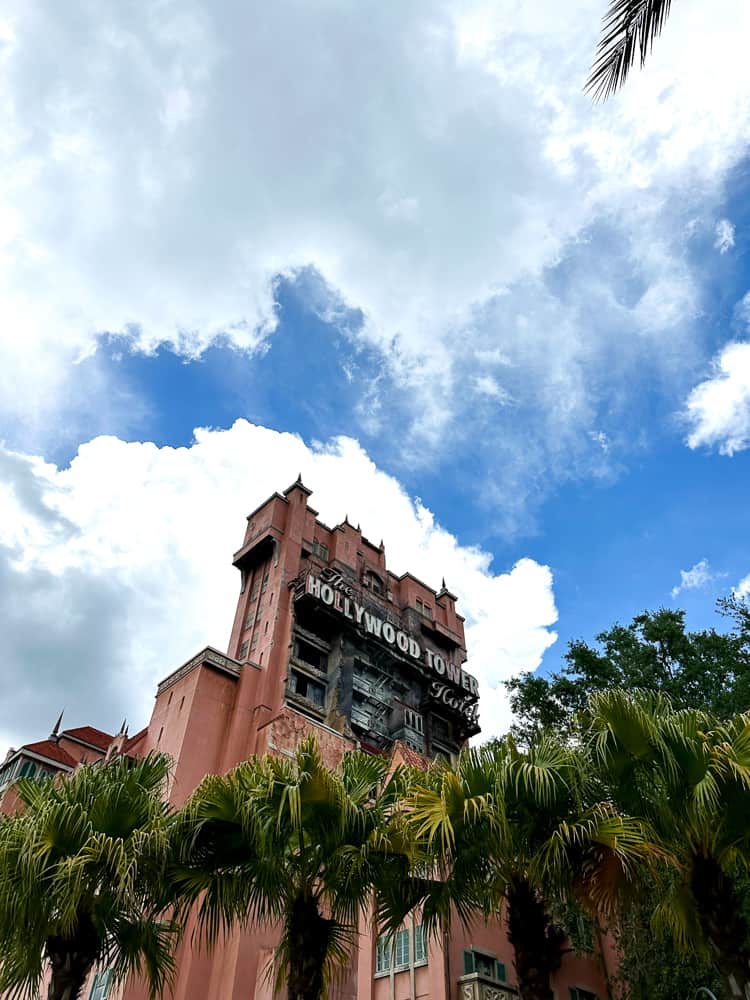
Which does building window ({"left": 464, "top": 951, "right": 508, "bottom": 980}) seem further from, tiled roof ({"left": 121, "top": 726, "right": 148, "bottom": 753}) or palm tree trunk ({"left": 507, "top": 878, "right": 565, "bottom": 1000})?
tiled roof ({"left": 121, "top": 726, "right": 148, "bottom": 753})

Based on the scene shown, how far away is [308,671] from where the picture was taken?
142 feet

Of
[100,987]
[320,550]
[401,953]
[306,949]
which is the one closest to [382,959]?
[401,953]

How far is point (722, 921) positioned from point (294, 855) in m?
6.70

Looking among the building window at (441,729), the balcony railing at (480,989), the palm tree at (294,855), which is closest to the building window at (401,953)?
the balcony railing at (480,989)

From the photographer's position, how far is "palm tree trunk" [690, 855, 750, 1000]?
1055 centimetres

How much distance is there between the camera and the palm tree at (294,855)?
12102mm

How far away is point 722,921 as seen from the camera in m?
10.8

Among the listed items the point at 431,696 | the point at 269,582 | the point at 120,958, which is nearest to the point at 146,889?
the point at 120,958

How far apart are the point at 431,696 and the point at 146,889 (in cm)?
3781

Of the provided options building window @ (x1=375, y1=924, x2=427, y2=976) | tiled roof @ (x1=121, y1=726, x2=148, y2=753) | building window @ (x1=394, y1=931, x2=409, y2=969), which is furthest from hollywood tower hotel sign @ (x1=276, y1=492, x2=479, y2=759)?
building window @ (x1=394, y1=931, x2=409, y2=969)

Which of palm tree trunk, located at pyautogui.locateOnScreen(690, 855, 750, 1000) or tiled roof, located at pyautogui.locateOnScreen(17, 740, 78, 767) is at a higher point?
tiled roof, located at pyautogui.locateOnScreen(17, 740, 78, 767)

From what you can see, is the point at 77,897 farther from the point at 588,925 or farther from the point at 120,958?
the point at 588,925

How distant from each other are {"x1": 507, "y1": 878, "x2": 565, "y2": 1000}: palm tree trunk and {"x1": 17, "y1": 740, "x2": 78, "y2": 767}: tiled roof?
43018mm

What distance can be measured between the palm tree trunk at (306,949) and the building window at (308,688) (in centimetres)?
2995
